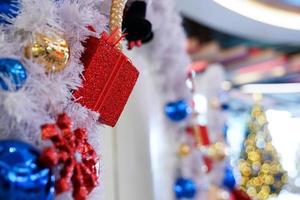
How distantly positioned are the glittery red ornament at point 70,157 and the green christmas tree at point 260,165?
269cm

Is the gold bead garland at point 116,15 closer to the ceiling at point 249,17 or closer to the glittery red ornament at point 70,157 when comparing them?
the glittery red ornament at point 70,157

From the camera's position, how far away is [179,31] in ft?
3.86

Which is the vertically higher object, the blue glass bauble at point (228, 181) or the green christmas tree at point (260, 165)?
the green christmas tree at point (260, 165)

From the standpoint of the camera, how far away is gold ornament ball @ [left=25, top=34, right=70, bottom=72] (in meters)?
0.47

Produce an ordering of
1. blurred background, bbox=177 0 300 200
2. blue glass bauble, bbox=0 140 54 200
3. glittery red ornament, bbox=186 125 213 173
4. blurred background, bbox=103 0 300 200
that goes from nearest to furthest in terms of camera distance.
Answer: blue glass bauble, bbox=0 140 54 200
blurred background, bbox=103 0 300 200
glittery red ornament, bbox=186 125 213 173
blurred background, bbox=177 0 300 200

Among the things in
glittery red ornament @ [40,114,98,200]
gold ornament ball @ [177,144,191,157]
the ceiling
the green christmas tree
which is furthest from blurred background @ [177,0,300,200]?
glittery red ornament @ [40,114,98,200]

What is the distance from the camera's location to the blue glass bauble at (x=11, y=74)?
421mm

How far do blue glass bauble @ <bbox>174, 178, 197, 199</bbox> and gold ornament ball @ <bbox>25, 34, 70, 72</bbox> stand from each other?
694 mm

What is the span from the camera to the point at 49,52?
48 cm

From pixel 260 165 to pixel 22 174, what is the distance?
2.96 meters

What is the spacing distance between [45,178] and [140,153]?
66 cm

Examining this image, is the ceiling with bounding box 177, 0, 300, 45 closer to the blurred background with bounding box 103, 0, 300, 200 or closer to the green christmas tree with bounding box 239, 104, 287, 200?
the blurred background with bounding box 103, 0, 300, 200

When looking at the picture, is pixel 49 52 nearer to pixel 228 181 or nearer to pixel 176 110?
pixel 176 110

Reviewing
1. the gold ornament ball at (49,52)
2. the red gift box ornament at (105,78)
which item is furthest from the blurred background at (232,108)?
the gold ornament ball at (49,52)
